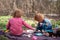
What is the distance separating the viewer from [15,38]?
6.13m

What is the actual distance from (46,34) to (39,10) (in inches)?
164

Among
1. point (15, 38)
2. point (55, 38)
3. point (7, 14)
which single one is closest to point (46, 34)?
point (55, 38)

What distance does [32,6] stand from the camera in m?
10.6

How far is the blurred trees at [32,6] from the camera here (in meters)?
10.4

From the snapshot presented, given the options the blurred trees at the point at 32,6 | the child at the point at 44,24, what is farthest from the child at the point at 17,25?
the blurred trees at the point at 32,6

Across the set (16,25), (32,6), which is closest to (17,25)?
(16,25)

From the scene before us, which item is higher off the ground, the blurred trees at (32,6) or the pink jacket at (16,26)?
the pink jacket at (16,26)

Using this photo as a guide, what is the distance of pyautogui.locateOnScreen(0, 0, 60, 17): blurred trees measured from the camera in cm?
1044

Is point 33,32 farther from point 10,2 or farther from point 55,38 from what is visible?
point 10,2

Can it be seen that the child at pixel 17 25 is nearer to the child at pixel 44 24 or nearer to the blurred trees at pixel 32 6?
the child at pixel 44 24

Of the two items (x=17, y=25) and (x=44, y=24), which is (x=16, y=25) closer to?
(x=17, y=25)

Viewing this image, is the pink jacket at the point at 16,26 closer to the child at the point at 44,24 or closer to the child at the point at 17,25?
the child at the point at 17,25

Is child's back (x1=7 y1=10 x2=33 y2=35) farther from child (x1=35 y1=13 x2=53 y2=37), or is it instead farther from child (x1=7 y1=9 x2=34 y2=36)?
child (x1=35 y1=13 x2=53 y2=37)

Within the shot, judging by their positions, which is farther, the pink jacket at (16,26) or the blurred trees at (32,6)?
the blurred trees at (32,6)
